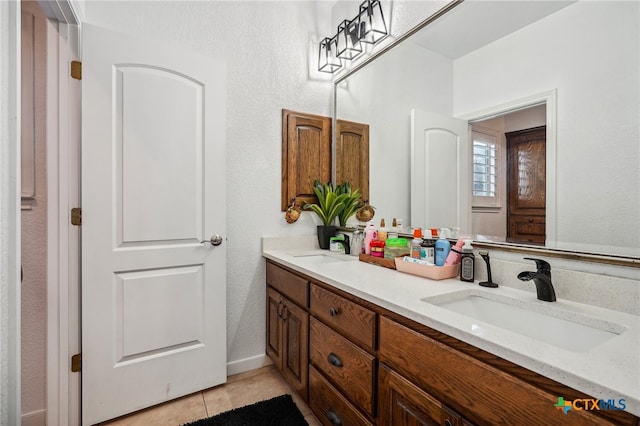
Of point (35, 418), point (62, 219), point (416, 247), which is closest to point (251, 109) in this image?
point (62, 219)

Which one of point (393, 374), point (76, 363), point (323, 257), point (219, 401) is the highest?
point (323, 257)

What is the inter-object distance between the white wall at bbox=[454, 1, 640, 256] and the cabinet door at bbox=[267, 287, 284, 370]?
1505 mm

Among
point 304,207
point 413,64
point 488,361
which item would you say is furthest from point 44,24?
point 488,361

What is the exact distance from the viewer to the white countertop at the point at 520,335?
56 centimetres

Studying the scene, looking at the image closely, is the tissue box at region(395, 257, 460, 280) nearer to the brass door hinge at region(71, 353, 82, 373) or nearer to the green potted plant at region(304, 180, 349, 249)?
the green potted plant at region(304, 180, 349, 249)

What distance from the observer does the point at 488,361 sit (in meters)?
0.73

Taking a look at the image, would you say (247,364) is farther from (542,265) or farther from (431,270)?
(542,265)

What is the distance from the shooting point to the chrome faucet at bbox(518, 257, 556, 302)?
1015 mm

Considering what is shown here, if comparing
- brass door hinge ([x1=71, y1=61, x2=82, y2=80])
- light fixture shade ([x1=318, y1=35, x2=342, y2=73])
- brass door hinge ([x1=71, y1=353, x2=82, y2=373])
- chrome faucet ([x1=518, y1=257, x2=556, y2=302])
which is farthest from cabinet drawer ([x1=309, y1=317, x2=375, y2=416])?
light fixture shade ([x1=318, y1=35, x2=342, y2=73])

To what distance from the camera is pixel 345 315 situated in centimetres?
126

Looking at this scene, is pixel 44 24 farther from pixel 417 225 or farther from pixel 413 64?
pixel 417 225

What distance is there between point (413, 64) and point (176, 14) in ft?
4.87

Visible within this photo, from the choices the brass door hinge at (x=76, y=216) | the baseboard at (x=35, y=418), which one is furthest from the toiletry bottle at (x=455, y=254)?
the baseboard at (x=35, y=418)

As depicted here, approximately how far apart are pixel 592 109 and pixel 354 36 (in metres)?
1.50
